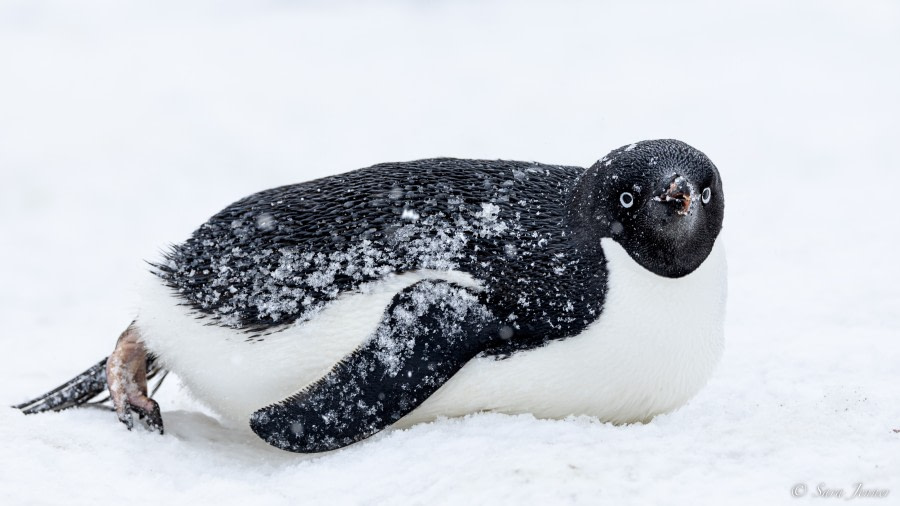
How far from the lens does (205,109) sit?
9328mm

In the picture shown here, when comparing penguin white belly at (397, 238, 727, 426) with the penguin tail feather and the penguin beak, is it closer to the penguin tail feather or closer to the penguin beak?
the penguin beak

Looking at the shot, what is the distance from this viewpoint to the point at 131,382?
334cm

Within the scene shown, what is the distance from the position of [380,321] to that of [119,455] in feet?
3.08

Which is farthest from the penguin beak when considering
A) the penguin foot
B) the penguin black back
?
the penguin foot

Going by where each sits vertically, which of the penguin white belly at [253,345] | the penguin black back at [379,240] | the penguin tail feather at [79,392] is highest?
the penguin black back at [379,240]

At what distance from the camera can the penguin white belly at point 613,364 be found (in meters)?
2.80

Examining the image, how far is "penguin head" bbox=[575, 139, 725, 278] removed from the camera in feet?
9.02

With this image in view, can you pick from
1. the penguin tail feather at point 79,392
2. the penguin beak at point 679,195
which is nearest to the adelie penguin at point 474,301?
the penguin beak at point 679,195

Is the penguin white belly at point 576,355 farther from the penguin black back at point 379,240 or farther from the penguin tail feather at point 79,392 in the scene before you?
the penguin tail feather at point 79,392

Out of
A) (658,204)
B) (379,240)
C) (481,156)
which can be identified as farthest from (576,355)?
(481,156)

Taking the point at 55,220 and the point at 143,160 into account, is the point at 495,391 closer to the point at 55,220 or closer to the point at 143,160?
the point at 55,220

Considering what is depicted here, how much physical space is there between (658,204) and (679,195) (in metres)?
0.07

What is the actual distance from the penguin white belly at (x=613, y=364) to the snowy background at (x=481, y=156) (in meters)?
0.09

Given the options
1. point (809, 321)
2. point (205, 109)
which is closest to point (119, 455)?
point (809, 321)
